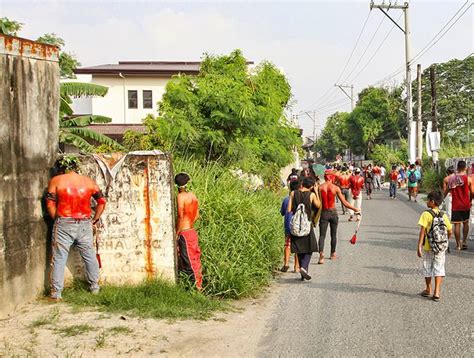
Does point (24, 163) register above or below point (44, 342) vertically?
above

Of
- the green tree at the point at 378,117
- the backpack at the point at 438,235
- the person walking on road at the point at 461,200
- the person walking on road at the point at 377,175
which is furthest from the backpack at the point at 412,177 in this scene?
the green tree at the point at 378,117

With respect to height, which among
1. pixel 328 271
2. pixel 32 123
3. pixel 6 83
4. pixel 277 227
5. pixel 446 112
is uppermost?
pixel 446 112

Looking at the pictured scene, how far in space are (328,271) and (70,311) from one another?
468 centimetres

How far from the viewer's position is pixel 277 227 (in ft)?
32.3

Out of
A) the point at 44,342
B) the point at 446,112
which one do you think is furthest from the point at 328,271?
the point at 446,112

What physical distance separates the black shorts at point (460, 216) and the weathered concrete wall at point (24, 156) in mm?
7964

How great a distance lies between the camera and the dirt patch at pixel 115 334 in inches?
206

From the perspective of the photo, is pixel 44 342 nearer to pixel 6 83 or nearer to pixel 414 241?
pixel 6 83

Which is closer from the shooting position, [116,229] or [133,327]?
[133,327]

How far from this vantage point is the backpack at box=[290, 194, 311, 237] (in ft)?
27.8

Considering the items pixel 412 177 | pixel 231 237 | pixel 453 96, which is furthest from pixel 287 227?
pixel 453 96

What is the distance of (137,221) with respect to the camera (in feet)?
23.9

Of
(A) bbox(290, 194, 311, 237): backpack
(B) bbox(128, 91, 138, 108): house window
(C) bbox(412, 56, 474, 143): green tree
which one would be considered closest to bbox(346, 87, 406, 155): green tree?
(C) bbox(412, 56, 474, 143): green tree

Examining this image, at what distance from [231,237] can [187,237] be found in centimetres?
94
